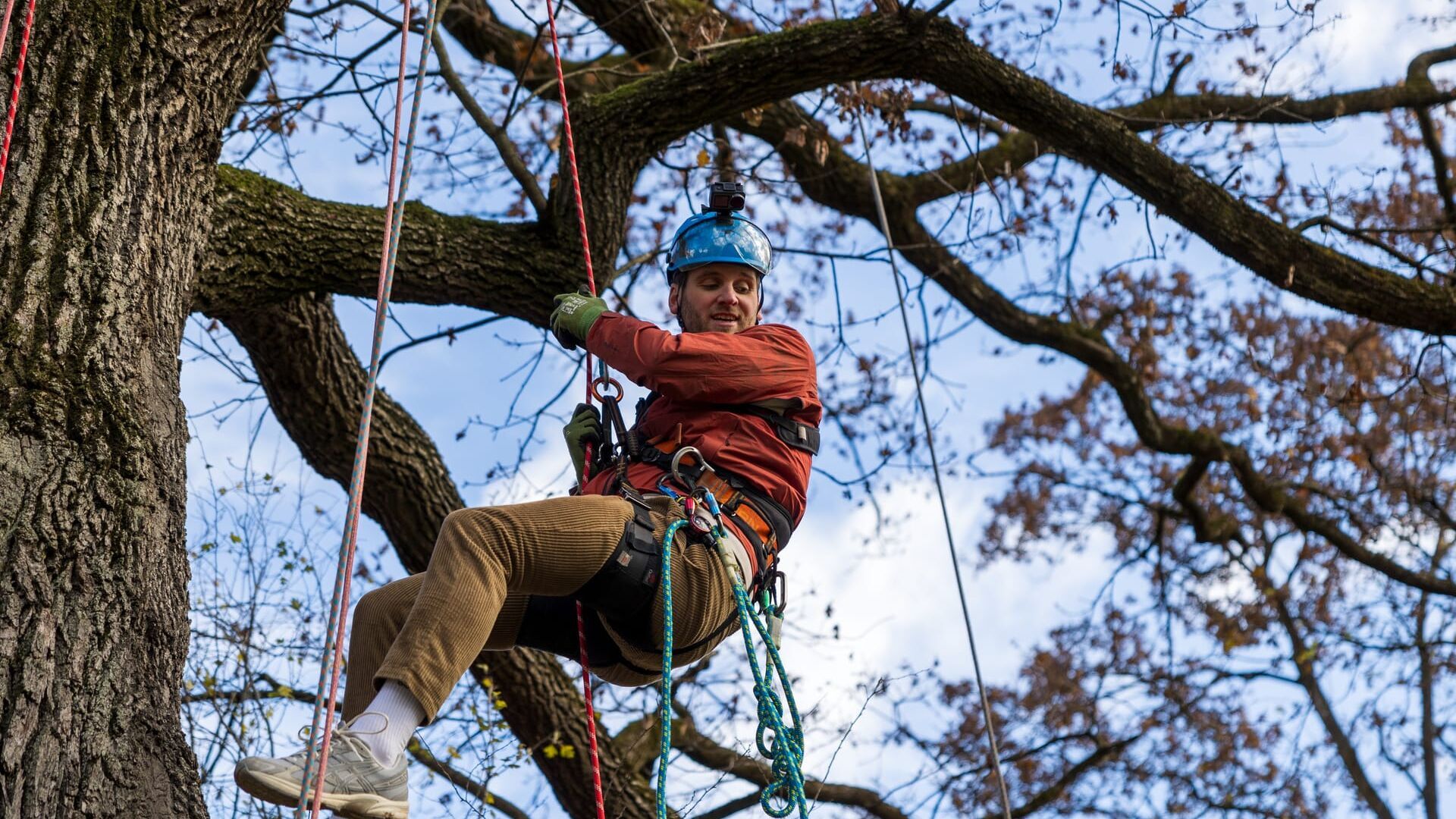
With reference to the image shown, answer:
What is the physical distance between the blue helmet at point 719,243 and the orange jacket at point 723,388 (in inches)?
9.6

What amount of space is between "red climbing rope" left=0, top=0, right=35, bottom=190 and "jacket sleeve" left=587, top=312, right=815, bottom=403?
4.18 ft

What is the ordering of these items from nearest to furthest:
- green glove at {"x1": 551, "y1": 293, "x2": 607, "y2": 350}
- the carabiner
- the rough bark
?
the carabiner < green glove at {"x1": 551, "y1": 293, "x2": 607, "y2": 350} < the rough bark

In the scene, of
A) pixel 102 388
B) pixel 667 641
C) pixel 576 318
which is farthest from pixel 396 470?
pixel 667 641

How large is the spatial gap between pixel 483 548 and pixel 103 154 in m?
1.26

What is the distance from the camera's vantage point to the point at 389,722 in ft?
8.64

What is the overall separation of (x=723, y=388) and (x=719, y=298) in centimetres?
41

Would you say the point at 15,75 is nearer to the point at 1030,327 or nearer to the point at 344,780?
the point at 344,780

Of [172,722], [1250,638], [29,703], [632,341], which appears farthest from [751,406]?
[1250,638]

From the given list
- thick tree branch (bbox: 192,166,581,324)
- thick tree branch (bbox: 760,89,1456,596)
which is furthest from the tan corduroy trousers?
thick tree branch (bbox: 760,89,1456,596)

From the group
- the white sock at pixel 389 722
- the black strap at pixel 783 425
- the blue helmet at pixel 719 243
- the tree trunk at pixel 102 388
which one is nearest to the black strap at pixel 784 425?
the black strap at pixel 783 425

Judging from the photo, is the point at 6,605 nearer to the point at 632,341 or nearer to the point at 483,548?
the point at 483,548

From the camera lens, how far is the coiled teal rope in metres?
2.86

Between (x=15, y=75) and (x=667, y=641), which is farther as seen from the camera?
(x=15, y=75)

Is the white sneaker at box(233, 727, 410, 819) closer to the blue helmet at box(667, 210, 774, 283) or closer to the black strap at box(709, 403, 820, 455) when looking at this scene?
the black strap at box(709, 403, 820, 455)
